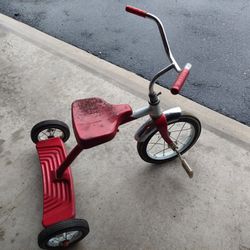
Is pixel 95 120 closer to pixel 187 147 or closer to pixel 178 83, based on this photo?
pixel 178 83

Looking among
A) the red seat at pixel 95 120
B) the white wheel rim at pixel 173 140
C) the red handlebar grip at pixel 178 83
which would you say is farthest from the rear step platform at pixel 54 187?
the red handlebar grip at pixel 178 83

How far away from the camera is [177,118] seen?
1.69m

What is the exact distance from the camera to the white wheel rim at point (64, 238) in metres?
1.58

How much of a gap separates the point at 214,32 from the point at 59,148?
6.16ft

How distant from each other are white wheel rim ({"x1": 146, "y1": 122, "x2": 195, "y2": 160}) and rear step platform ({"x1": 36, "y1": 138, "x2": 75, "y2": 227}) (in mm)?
525

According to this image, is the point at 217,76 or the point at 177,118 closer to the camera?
the point at 177,118

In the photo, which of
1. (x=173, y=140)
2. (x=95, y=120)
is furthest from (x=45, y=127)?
(x=173, y=140)

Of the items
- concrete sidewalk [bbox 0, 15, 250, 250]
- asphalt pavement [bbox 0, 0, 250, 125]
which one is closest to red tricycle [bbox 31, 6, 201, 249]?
concrete sidewalk [bbox 0, 15, 250, 250]

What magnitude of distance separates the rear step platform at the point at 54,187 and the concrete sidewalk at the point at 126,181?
14 cm

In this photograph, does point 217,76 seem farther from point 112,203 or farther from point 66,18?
point 66,18

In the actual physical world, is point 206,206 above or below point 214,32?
below

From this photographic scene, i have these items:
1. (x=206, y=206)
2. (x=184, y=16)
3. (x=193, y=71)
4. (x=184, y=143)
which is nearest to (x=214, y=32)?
(x=184, y=16)

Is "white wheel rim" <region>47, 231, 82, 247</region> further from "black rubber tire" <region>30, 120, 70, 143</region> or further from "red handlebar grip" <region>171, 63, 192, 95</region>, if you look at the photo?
"red handlebar grip" <region>171, 63, 192, 95</region>

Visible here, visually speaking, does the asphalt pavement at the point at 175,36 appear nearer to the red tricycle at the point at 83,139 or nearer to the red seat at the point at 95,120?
the red tricycle at the point at 83,139
